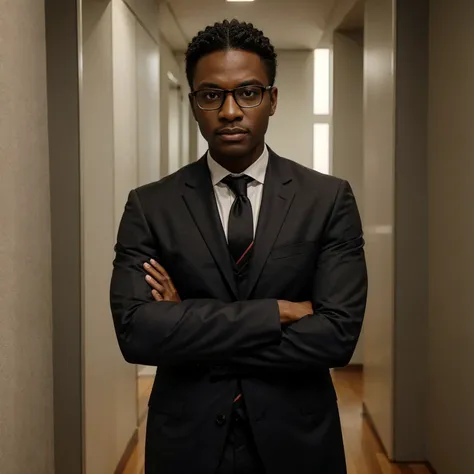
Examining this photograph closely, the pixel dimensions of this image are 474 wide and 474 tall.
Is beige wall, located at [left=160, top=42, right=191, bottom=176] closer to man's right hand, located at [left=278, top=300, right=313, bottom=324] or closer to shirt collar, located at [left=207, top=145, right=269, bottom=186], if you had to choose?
shirt collar, located at [left=207, top=145, right=269, bottom=186]

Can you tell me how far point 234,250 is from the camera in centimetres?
152

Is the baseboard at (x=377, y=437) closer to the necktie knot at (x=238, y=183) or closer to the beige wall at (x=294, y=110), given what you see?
the necktie knot at (x=238, y=183)

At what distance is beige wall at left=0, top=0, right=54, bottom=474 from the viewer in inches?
63.7

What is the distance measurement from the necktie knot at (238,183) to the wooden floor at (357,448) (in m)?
1.99

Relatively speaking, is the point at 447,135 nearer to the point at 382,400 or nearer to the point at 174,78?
the point at 382,400

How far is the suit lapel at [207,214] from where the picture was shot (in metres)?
1.49

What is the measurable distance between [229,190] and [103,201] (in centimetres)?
159

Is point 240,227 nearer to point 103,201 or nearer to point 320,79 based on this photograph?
point 103,201

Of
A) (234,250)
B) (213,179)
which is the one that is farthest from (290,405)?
(213,179)

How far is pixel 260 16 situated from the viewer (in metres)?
5.50

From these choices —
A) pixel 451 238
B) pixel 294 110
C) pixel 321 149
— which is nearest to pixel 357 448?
pixel 451 238

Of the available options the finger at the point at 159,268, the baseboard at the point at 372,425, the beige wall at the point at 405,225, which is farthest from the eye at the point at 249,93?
the baseboard at the point at 372,425

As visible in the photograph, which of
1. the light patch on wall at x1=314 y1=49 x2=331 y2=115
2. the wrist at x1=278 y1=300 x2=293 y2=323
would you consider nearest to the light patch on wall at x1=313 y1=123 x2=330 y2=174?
the light patch on wall at x1=314 y1=49 x2=331 y2=115

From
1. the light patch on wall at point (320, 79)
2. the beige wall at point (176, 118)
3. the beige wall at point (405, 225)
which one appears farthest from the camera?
the light patch on wall at point (320, 79)
